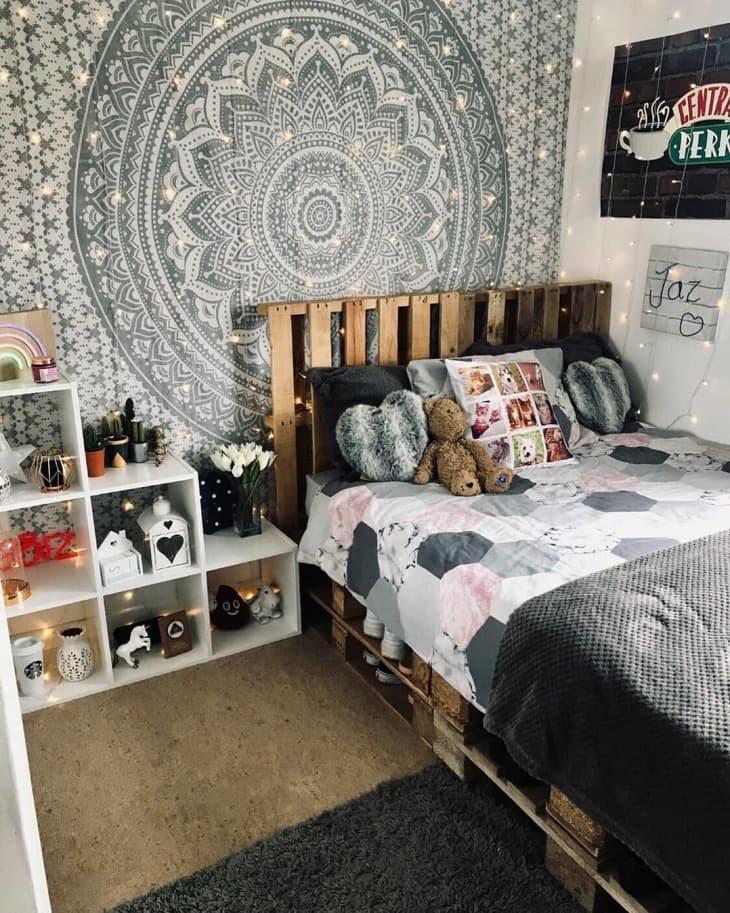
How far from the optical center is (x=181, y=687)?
8.54 ft

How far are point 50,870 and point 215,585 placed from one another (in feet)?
4.15

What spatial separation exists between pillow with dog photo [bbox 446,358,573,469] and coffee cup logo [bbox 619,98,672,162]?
1.00 metres

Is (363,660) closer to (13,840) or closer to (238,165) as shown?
(238,165)

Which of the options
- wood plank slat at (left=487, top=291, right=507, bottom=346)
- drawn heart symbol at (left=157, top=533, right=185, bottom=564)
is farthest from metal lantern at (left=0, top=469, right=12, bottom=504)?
wood plank slat at (left=487, top=291, right=507, bottom=346)

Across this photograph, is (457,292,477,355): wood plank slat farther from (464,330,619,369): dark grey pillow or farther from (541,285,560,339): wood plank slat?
(541,285,560,339): wood plank slat

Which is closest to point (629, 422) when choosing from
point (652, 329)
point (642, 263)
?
point (652, 329)

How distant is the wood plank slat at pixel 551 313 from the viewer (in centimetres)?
344

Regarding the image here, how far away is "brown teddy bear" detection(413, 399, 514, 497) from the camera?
258 cm

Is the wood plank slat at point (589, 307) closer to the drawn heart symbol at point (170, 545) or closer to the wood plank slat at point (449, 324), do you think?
the wood plank slat at point (449, 324)

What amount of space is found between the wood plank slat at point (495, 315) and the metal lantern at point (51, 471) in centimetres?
176

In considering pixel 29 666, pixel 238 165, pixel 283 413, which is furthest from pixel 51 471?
pixel 238 165

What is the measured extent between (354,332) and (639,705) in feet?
Answer: 5.99

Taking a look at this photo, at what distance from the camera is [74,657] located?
2.56 meters

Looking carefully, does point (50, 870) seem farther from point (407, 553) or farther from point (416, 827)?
point (407, 553)
